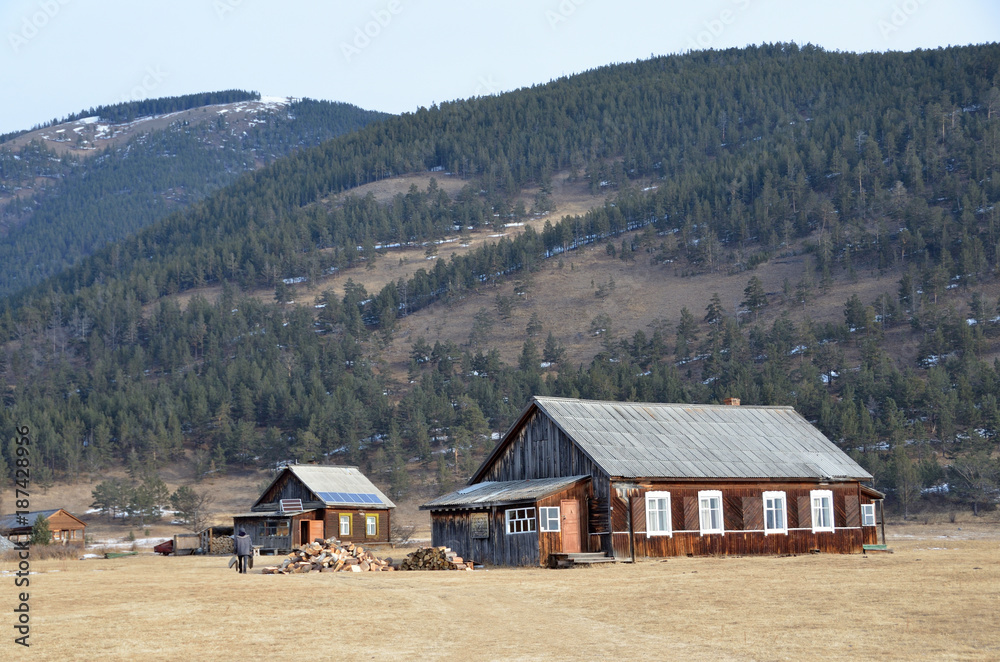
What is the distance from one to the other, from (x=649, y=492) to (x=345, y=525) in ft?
71.0

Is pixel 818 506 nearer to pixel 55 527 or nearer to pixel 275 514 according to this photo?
pixel 275 514

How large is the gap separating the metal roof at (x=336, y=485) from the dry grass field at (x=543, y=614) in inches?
814

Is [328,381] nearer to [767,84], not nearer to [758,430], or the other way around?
[758,430]

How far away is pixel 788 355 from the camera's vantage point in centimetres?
9250

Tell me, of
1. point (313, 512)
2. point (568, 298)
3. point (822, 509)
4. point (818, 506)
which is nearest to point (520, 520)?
point (818, 506)

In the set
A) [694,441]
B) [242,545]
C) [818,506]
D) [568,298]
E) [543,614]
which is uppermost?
[568,298]

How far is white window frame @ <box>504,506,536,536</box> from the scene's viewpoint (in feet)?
111

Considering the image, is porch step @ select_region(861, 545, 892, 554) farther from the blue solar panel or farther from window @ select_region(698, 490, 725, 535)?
the blue solar panel

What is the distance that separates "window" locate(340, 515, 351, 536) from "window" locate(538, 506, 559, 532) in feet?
67.3

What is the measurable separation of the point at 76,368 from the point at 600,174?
92713mm

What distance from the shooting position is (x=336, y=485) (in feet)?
173

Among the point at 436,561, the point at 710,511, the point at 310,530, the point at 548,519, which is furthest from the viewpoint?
the point at 310,530

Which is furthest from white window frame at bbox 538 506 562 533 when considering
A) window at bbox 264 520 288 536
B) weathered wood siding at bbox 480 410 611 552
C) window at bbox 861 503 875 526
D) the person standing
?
window at bbox 264 520 288 536

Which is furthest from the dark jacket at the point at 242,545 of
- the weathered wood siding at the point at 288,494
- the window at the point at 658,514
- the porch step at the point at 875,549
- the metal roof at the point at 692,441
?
the porch step at the point at 875,549
